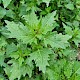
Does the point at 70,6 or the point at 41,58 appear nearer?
the point at 41,58

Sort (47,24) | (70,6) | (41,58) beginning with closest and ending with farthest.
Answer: (41,58) < (47,24) < (70,6)

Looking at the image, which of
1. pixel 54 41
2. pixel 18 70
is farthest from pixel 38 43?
pixel 18 70

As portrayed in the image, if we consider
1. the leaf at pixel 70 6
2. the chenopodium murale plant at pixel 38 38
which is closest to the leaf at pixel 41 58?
the chenopodium murale plant at pixel 38 38

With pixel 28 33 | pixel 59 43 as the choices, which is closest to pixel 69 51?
pixel 59 43

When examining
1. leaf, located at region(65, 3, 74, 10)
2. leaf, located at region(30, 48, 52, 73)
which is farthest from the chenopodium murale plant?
leaf, located at region(65, 3, 74, 10)

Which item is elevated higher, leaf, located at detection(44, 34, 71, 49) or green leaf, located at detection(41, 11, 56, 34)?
green leaf, located at detection(41, 11, 56, 34)

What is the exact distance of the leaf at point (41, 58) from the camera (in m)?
2.64

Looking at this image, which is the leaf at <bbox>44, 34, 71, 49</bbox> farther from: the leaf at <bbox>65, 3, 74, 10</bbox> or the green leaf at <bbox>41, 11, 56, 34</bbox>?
the leaf at <bbox>65, 3, 74, 10</bbox>

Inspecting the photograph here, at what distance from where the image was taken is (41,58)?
2.66m

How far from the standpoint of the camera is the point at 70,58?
3408mm

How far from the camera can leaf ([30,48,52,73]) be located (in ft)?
8.68

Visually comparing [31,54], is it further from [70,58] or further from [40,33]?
[70,58]

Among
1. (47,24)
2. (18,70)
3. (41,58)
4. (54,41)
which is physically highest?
(47,24)

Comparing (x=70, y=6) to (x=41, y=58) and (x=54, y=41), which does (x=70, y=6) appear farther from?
(x=41, y=58)
